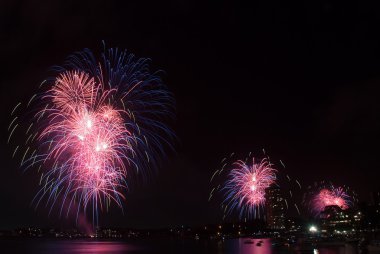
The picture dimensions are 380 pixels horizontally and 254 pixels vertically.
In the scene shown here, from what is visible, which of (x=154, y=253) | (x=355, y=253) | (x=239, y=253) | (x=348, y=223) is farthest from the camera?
(x=348, y=223)

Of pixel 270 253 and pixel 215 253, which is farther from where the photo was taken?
pixel 215 253

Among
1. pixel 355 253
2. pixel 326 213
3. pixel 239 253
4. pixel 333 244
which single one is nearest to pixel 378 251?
pixel 355 253

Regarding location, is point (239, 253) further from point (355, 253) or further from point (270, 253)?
point (355, 253)

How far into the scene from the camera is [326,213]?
549 feet

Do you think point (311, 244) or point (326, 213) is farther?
point (326, 213)

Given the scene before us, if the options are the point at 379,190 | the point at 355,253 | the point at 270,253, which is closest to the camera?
the point at 355,253

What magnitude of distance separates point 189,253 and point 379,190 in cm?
6450

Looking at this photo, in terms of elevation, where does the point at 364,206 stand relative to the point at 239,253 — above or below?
above

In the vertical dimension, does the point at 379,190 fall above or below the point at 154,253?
above

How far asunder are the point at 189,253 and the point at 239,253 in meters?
11.1

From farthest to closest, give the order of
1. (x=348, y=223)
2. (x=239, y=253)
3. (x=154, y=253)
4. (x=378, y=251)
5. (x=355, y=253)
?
1. (x=348, y=223)
2. (x=154, y=253)
3. (x=239, y=253)
4. (x=355, y=253)
5. (x=378, y=251)

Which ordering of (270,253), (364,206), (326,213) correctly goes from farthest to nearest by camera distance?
(326,213) → (364,206) → (270,253)

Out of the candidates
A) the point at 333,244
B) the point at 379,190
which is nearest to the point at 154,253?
the point at 333,244

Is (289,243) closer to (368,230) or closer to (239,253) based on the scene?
(239,253)
